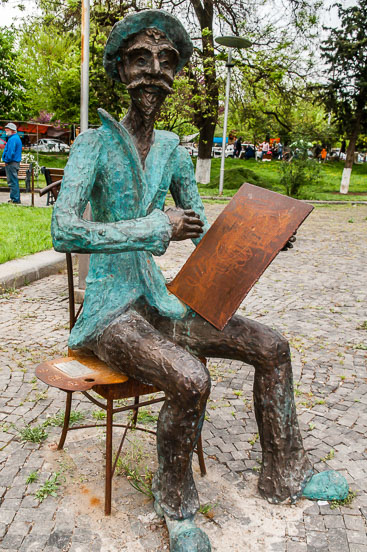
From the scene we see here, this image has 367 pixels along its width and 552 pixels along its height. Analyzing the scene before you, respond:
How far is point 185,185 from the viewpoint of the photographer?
2.82 metres

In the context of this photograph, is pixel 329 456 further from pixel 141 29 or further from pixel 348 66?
pixel 348 66

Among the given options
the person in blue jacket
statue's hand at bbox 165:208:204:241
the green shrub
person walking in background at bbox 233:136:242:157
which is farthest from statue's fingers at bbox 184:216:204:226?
person walking in background at bbox 233:136:242:157

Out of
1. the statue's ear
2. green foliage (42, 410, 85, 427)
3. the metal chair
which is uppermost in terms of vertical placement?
the statue's ear

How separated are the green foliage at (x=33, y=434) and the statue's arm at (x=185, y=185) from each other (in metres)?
1.51

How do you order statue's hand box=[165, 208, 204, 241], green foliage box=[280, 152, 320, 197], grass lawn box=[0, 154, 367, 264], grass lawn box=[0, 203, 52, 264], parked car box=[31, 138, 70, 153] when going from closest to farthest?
1. statue's hand box=[165, 208, 204, 241]
2. grass lawn box=[0, 203, 52, 264]
3. grass lawn box=[0, 154, 367, 264]
4. green foliage box=[280, 152, 320, 197]
5. parked car box=[31, 138, 70, 153]

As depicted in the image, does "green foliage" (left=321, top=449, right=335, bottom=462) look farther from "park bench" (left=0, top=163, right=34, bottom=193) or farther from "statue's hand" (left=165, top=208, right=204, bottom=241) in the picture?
"park bench" (left=0, top=163, right=34, bottom=193)

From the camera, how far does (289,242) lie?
2.58 m

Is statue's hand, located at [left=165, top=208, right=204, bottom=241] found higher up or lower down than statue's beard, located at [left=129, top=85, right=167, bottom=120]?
lower down

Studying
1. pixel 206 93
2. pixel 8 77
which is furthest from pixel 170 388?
pixel 8 77

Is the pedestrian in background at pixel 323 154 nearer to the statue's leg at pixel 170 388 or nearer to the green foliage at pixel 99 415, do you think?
the green foliage at pixel 99 415

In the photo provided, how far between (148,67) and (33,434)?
7.10 ft

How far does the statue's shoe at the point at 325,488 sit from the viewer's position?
271 cm

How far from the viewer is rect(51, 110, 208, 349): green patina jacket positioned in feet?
7.27

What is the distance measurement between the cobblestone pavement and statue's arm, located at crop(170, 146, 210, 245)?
4.29 feet
